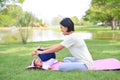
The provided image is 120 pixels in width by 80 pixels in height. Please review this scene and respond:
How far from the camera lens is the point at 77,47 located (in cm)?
583

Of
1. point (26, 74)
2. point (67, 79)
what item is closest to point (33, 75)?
point (26, 74)

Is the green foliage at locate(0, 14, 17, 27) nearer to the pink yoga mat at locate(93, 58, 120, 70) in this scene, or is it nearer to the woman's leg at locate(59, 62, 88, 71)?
the pink yoga mat at locate(93, 58, 120, 70)

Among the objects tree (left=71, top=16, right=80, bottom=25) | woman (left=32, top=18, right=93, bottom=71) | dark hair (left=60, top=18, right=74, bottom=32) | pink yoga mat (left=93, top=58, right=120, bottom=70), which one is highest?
dark hair (left=60, top=18, right=74, bottom=32)

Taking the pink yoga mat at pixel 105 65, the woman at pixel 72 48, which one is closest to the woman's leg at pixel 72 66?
the woman at pixel 72 48

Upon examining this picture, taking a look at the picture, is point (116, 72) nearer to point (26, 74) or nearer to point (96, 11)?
point (26, 74)

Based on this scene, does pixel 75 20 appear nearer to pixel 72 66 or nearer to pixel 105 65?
pixel 105 65

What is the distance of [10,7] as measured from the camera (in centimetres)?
2517

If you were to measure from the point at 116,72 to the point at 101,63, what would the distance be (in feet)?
3.00

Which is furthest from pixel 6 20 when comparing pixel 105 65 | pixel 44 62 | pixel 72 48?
pixel 72 48

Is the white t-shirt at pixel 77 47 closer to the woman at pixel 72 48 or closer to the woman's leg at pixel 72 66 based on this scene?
the woman at pixel 72 48

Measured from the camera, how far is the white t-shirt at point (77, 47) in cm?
577

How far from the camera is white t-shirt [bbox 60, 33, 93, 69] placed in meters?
5.77

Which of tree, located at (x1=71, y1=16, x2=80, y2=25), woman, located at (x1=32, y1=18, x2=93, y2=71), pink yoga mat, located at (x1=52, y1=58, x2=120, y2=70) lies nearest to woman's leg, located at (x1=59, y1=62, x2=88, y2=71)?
woman, located at (x1=32, y1=18, x2=93, y2=71)

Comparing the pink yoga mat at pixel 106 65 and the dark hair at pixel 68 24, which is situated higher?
the dark hair at pixel 68 24
